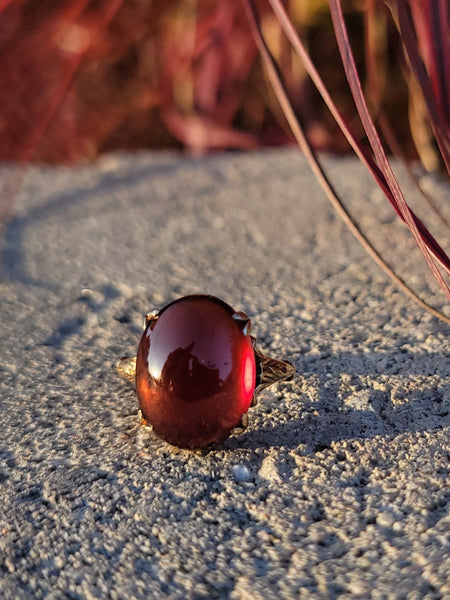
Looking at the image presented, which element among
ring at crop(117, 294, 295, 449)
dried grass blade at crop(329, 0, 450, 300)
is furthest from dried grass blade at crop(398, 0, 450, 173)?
ring at crop(117, 294, 295, 449)

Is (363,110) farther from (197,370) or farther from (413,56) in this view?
(197,370)

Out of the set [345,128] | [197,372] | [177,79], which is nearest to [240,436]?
[197,372]

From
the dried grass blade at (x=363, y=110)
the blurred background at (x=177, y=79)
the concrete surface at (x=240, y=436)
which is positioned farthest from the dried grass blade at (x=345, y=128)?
the blurred background at (x=177, y=79)

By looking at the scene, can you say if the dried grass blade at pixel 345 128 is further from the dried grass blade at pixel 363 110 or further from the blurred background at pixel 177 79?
the blurred background at pixel 177 79

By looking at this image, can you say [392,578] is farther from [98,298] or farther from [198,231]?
[198,231]

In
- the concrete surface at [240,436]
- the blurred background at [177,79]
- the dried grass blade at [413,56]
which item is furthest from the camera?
the blurred background at [177,79]
